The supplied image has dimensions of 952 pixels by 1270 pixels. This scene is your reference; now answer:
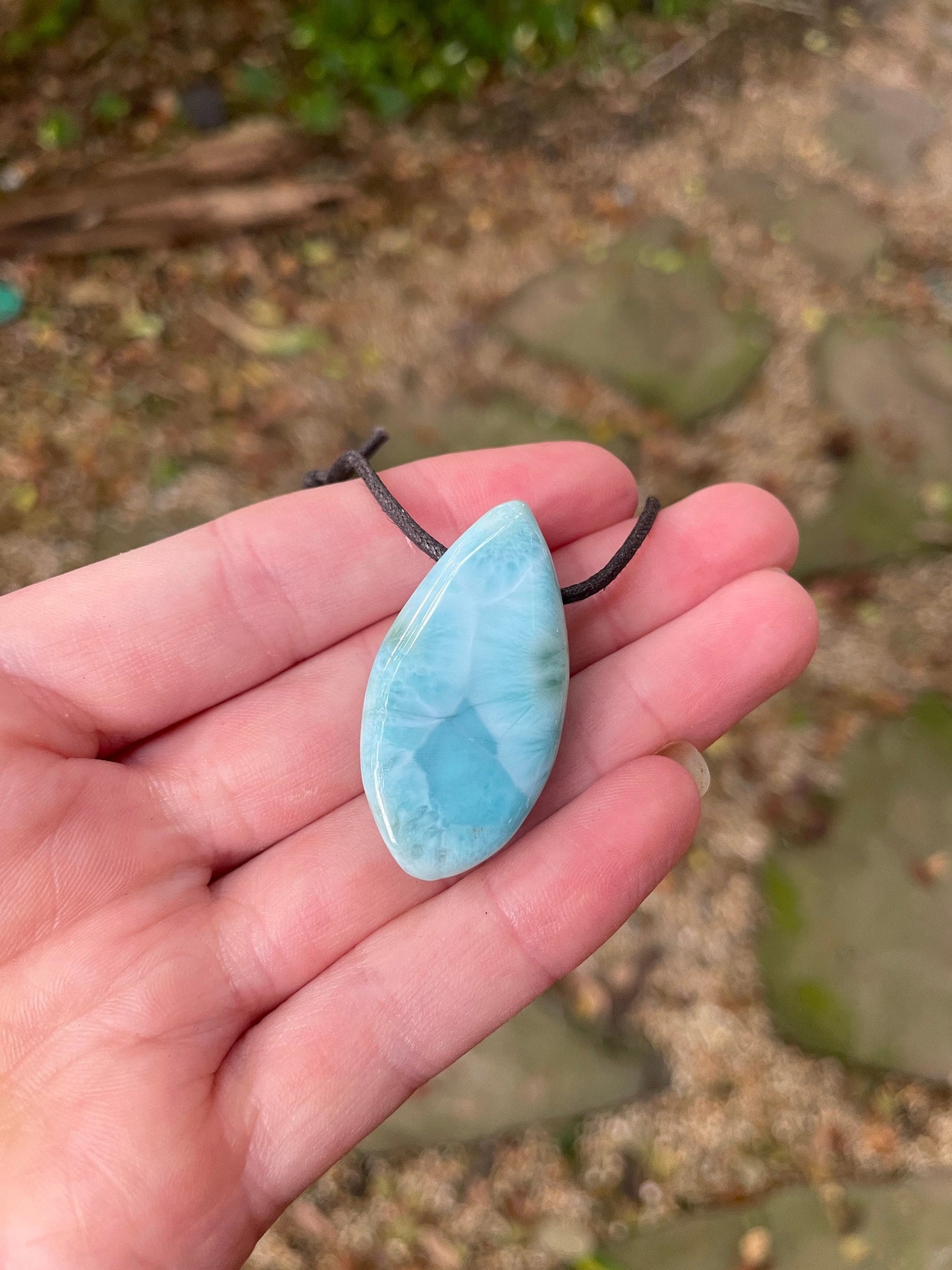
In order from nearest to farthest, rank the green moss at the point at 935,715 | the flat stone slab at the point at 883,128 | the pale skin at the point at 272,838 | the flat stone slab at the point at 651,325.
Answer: the pale skin at the point at 272,838 < the green moss at the point at 935,715 < the flat stone slab at the point at 651,325 < the flat stone slab at the point at 883,128

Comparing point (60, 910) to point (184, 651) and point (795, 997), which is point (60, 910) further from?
point (795, 997)

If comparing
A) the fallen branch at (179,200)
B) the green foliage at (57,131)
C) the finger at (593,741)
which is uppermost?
the green foliage at (57,131)

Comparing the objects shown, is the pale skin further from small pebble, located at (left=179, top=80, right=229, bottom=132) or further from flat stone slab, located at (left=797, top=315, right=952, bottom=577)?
small pebble, located at (left=179, top=80, right=229, bottom=132)

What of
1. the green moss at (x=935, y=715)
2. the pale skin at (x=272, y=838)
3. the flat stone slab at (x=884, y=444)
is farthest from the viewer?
the flat stone slab at (x=884, y=444)

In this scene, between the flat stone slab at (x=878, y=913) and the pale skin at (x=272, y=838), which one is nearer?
the pale skin at (x=272, y=838)

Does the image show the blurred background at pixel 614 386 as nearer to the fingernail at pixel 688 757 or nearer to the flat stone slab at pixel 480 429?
the flat stone slab at pixel 480 429

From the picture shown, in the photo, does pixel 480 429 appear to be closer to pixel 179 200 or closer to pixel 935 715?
pixel 179 200

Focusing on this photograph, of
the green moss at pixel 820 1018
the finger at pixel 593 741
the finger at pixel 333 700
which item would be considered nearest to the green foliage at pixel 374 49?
the finger at pixel 333 700
